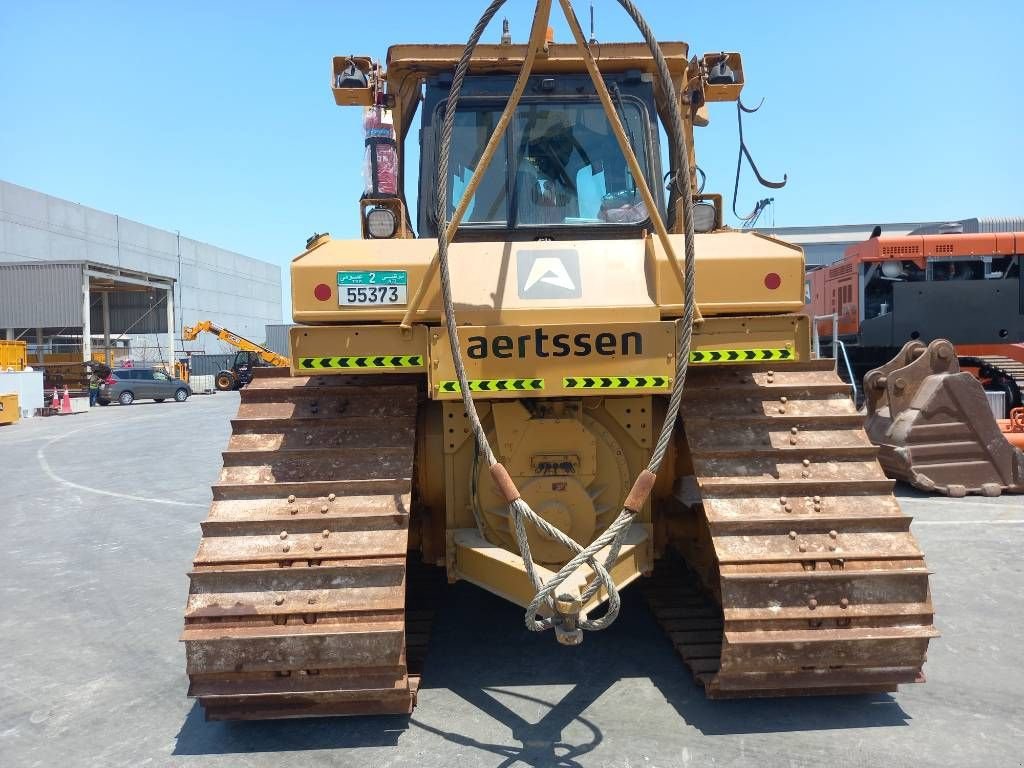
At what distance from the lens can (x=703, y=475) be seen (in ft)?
11.7

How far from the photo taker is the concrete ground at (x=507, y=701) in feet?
10.5

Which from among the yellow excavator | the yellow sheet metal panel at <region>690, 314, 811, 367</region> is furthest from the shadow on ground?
the yellow excavator

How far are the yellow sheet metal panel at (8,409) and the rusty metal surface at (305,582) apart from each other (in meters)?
20.4

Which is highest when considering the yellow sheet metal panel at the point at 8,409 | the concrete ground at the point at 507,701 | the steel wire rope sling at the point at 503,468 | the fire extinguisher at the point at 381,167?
the fire extinguisher at the point at 381,167

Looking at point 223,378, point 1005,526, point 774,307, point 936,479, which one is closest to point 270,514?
point 774,307

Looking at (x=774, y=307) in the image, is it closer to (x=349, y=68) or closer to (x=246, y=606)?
(x=246, y=606)

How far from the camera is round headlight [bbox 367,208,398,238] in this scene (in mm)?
4441

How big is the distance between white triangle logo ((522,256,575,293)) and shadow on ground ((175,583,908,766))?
6.02 ft

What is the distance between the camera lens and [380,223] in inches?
175

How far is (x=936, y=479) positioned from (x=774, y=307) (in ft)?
18.1

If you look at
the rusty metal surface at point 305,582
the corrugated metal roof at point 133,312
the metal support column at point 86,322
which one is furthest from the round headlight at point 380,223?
the corrugated metal roof at point 133,312

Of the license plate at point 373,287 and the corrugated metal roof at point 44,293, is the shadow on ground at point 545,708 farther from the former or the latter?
the corrugated metal roof at point 44,293

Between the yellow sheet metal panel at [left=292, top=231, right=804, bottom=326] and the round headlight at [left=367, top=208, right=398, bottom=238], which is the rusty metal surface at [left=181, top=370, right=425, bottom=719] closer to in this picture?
the yellow sheet metal panel at [left=292, top=231, right=804, bottom=326]

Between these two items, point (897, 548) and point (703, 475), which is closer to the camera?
point (897, 548)
